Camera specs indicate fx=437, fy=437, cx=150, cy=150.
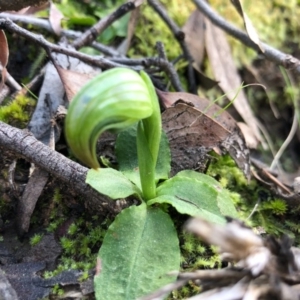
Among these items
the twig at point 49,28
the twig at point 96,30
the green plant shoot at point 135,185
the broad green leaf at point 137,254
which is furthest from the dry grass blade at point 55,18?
the broad green leaf at point 137,254

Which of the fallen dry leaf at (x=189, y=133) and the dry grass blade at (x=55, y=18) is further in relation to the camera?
the dry grass blade at (x=55, y=18)

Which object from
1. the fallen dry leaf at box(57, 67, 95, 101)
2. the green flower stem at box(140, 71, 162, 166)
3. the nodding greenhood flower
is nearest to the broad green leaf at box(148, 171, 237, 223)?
the green flower stem at box(140, 71, 162, 166)

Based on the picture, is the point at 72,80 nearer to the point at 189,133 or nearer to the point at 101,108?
the point at 189,133

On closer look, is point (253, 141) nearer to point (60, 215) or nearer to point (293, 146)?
point (293, 146)

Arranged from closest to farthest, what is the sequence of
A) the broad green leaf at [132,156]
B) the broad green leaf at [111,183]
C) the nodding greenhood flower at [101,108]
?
the nodding greenhood flower at [101,108] < the broad green leaf at [111,183] < the broad green leaf at [132,156]

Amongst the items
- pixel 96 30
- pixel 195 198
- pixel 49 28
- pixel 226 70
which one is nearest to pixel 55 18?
pixel 49 28

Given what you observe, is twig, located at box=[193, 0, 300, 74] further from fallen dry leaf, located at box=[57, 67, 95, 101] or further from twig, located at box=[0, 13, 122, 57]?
fallen dry leaf, located at box=[57, 67, 95, 101]

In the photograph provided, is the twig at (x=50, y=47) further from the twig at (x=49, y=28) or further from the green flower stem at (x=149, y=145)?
the green flower stem at (x=149, y=145)
